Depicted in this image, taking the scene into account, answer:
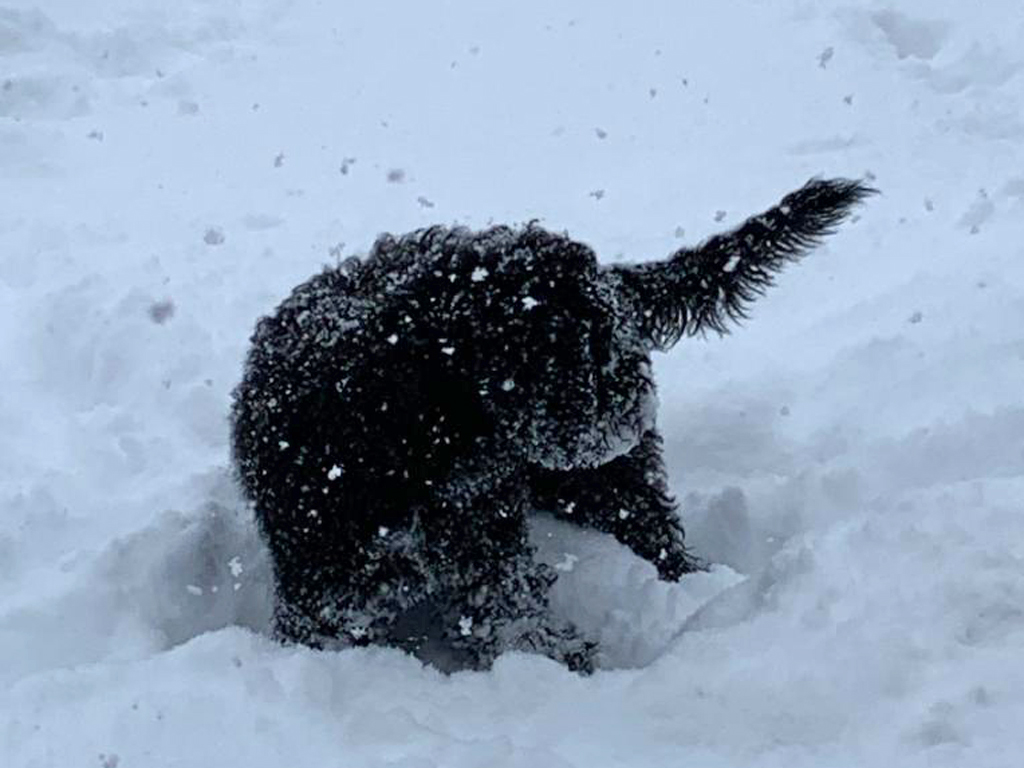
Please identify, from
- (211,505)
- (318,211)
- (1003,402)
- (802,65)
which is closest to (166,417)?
(211,505)

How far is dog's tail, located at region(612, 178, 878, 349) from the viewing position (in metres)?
3.33

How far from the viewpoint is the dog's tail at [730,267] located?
3332mm

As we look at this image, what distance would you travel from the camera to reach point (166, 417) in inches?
181

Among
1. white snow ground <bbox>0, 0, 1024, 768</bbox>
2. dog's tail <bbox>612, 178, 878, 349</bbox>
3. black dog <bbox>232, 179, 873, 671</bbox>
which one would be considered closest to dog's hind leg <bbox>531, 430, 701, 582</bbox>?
white snow ground <bbox>0, 0, 1024, 768</bbox>

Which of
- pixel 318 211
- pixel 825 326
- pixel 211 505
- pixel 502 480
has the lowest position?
pixel 502 480

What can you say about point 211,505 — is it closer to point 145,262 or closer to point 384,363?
point 384,363

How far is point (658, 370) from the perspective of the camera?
4762 mm

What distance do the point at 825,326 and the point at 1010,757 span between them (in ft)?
8.58

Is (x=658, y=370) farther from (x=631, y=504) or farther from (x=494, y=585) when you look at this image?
(x=494, y=585)

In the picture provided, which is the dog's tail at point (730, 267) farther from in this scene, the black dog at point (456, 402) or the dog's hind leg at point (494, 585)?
the dog's hind leg at point (494, 585)

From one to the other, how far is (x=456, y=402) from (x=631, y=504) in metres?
0.92

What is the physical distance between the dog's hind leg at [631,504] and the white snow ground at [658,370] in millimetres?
96

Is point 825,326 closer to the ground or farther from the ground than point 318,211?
closer to the ground

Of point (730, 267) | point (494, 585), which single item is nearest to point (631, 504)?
point (494, 585)
